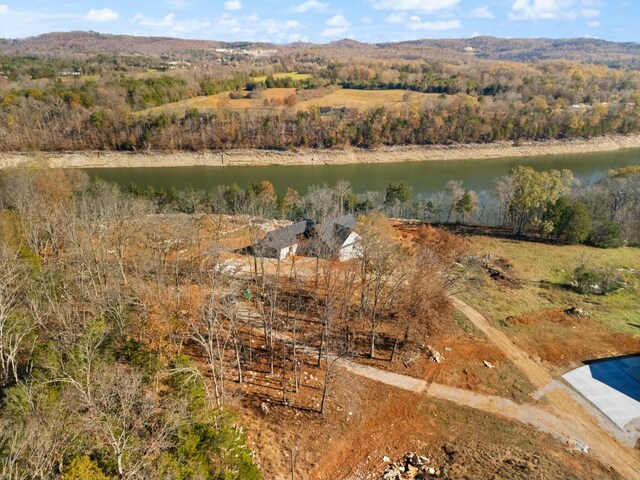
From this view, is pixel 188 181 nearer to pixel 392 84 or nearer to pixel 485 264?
pixel 485 264

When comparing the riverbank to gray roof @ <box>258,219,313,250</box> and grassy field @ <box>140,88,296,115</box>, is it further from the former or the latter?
gray roof @ <box>258,219,313,250</box>

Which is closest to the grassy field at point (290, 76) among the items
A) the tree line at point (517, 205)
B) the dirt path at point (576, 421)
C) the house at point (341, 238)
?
the tree line at point (517, 205)

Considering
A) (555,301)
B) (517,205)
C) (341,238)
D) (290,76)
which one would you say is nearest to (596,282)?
(555,301)

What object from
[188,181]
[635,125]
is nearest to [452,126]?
[635,125]

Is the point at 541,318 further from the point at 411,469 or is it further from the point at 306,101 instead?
the point at 306,101

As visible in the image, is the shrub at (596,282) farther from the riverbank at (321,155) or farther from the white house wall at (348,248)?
the riverbank at (321,155)
